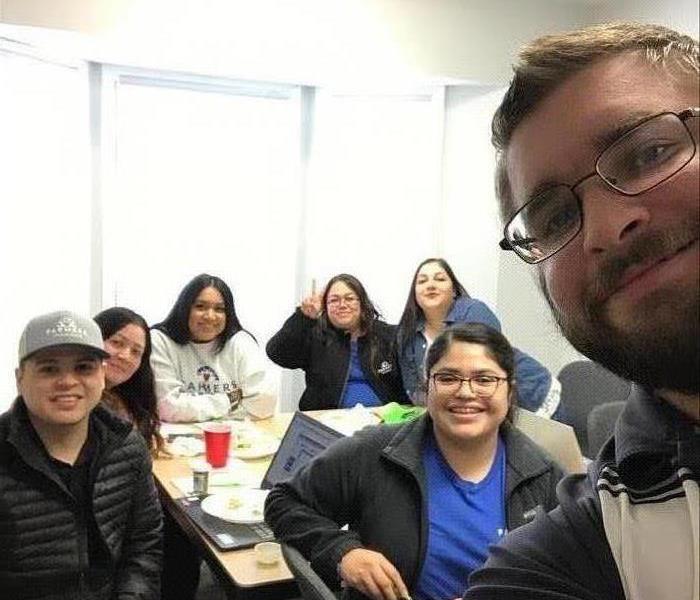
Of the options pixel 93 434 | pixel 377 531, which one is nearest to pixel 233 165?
pixel 93 434

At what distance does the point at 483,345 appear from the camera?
6.07ft

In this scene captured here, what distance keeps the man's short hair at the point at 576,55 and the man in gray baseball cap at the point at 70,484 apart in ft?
4.72

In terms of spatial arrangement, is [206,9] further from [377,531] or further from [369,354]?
[377,531]

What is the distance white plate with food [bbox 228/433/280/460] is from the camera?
8.36 feet

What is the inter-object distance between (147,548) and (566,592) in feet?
4.81

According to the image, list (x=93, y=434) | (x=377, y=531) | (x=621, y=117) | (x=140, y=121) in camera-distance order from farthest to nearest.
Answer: (x=140, y=121), (x=93, y=434), (x=377, y=531), (x=621, y=117)

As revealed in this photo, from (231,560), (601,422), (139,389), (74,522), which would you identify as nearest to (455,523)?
(231,560)

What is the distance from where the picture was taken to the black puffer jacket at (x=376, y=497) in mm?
1669

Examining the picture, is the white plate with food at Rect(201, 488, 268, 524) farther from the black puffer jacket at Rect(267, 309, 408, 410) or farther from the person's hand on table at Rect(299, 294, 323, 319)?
the person's hand on table at Rect(299, 294, 323, 319)

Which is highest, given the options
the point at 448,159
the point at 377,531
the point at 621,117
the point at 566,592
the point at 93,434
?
the point at 448,159

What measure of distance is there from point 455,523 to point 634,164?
1247mm

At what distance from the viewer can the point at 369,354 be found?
352 centimetres

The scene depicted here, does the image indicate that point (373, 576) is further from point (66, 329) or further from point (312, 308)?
point (312, 308)

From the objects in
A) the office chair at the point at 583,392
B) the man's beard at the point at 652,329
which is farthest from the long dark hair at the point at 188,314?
the man's beard at the point at 652,329
